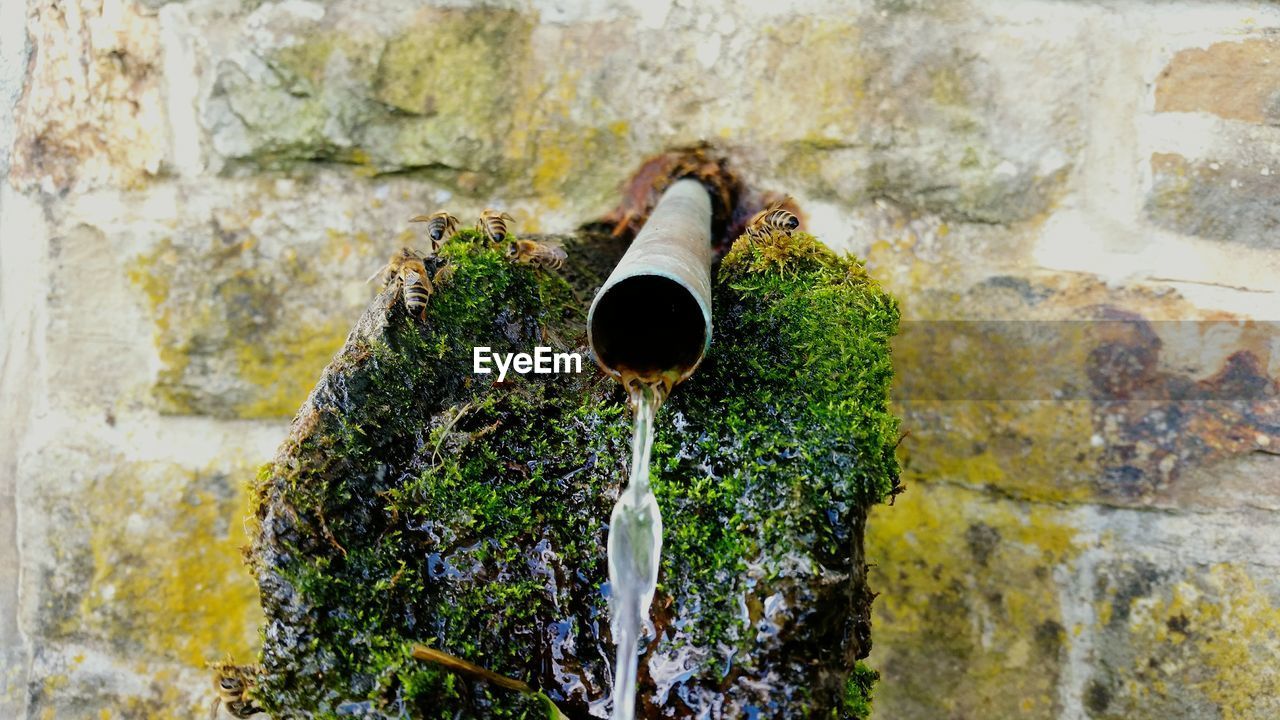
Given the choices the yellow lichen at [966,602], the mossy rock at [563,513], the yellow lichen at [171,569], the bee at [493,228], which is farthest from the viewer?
the yellow lichen at [171,569]

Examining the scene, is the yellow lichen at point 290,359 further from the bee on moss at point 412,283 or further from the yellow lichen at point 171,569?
the bee on moss at point 412,283

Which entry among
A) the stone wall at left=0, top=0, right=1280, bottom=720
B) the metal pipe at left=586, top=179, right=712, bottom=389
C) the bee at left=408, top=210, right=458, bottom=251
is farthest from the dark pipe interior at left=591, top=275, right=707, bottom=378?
the stone wall at left=0, top=0, right=1280, bottom=720

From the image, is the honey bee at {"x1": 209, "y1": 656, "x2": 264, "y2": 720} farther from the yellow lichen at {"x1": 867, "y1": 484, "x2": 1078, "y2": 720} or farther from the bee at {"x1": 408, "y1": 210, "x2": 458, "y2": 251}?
the yellow lichen at {"x1": 867, "y1": 484, "x2": 1078, "y2": 720}

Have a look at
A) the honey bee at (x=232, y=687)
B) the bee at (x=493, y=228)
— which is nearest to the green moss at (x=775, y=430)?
the bee at (x=493, y=228)

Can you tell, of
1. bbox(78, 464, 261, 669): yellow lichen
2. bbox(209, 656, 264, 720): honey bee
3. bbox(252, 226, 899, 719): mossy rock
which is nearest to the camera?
bbox(252, 226, 899, 719): mossy rock

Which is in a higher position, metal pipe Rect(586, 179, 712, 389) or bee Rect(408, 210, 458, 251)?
bee Rect(408, 210, 458, 251)
